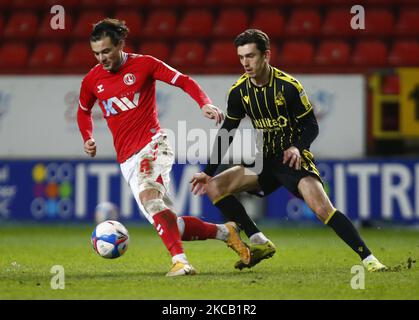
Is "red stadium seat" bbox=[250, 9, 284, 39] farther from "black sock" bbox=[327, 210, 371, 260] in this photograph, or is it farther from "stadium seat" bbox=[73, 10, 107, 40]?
"black sock" bbox=[327, 210, 371, 260]

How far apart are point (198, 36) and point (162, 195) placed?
665 cm

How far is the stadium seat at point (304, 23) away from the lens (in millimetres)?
12359

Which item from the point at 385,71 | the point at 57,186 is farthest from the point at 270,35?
the point at 57,186

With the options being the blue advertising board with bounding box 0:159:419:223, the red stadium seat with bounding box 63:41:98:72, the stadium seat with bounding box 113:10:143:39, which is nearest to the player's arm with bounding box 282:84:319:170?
the blue advertising board with bounding box 0:159:419:223

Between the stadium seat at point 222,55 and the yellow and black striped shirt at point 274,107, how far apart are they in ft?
17.7

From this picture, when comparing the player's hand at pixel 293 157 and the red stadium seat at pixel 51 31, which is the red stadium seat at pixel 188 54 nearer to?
the red stadium seat at pixel 51 31

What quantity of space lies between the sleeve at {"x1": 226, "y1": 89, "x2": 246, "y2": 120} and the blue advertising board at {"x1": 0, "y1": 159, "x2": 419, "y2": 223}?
4.23 m

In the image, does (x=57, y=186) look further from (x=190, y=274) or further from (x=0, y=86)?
(x=190, y=274)

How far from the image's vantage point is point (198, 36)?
12570mm

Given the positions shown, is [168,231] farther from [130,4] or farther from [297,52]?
[130,4]

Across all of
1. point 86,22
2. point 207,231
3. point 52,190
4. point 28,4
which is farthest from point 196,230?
point 28,4

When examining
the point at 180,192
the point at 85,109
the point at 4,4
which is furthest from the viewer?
the point at 4,4

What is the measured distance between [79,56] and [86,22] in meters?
0.79

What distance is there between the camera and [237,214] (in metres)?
6.59
